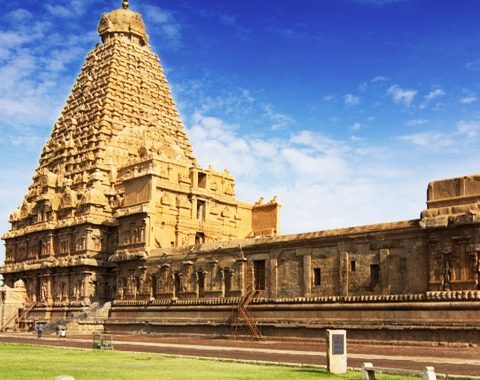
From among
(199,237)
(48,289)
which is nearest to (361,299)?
(199,237)

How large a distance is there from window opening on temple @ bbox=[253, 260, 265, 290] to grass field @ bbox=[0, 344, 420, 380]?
802 inches

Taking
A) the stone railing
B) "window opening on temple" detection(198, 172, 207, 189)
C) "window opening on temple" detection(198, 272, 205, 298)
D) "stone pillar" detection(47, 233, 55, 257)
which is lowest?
the stone railing

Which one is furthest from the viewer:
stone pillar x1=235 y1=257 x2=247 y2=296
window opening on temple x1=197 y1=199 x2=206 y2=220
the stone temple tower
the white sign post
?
window opening on temple x1=197 y1=199 x2=206 y2=220

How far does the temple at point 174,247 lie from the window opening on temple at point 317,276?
85 mm

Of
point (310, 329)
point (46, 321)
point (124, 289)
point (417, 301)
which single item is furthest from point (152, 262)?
point (417, 301)

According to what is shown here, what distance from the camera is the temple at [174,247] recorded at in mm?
39906

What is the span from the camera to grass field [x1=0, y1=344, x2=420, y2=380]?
21.2 m

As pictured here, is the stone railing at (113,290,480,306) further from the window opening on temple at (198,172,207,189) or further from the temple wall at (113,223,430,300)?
the window opening on temple at (198,172,207,189)

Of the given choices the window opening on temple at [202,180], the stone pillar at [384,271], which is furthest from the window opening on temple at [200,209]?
the stone pillar at [384,271]

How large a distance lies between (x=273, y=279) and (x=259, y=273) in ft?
5.90

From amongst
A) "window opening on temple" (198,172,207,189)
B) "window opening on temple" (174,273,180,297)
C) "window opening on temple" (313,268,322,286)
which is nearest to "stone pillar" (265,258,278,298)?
"window opening on temple" (313,268,322,286)

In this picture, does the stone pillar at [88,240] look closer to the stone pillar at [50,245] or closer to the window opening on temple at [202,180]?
the stone pillar at [50,245]

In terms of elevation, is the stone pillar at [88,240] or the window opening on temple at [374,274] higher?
the stone pillar at [88,240]

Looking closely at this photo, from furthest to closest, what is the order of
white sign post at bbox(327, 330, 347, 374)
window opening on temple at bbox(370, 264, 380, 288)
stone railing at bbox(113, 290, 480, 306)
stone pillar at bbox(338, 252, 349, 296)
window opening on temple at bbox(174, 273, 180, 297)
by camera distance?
1. window opening on temple at bbox(174, 273, 180, 297)
2. stone pillar at bbox(338, 252, 349, 296)
3. window opening on temple at bbox(370, 264, 380, 288)
4. stone railing at bbox(113, 290, 480, 306)
5. white sign post at bbox(327, 330, 347, 374)
